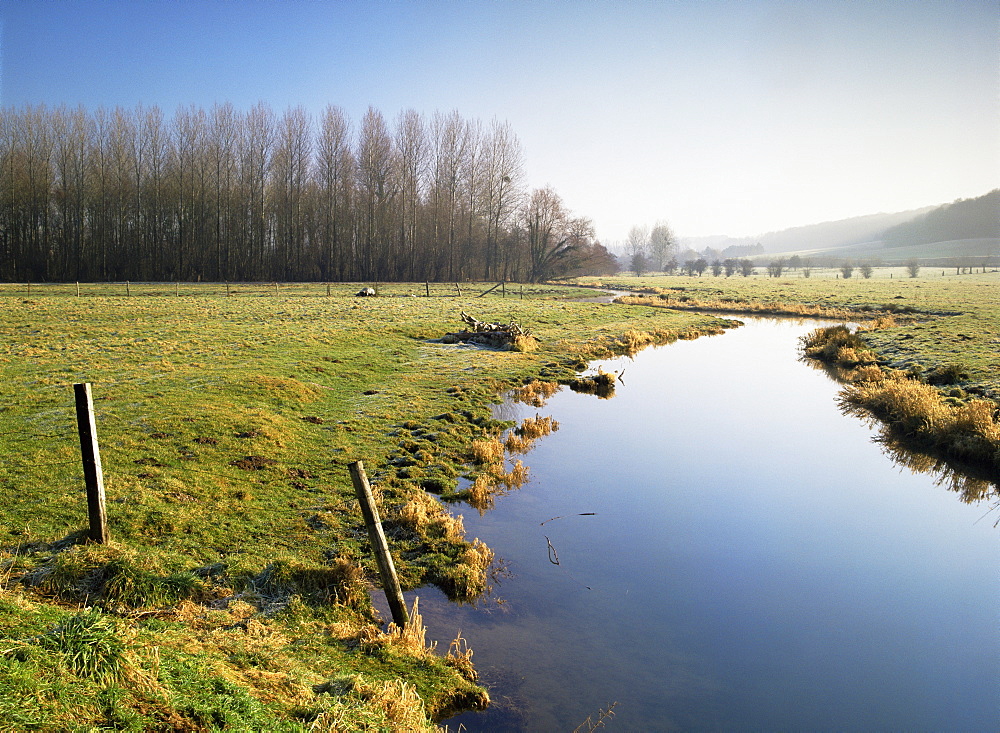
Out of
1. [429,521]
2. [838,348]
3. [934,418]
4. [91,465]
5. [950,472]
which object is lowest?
[950,472]

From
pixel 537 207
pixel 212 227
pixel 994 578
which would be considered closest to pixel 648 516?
pixel 994 578


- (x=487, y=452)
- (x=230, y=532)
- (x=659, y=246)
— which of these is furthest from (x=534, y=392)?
(x=659, y=246)

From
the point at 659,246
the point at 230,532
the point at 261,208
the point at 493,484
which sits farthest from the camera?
the point at 659,246

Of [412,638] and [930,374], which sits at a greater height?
[930,374]

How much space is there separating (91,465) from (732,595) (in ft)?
28.0

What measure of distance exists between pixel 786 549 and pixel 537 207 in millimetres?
76136

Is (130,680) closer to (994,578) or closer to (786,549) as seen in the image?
(786,549)

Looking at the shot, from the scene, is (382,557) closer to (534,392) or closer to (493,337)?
(534,392)

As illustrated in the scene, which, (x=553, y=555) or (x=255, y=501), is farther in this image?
(x=255, y=501)

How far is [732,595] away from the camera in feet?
28.0

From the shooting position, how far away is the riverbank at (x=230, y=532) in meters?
4.56

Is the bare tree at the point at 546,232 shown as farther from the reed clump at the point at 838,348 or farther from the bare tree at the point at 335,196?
the reed clump at the point at 838,348

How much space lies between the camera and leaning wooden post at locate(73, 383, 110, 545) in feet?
23.6

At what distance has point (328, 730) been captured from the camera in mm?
4676
